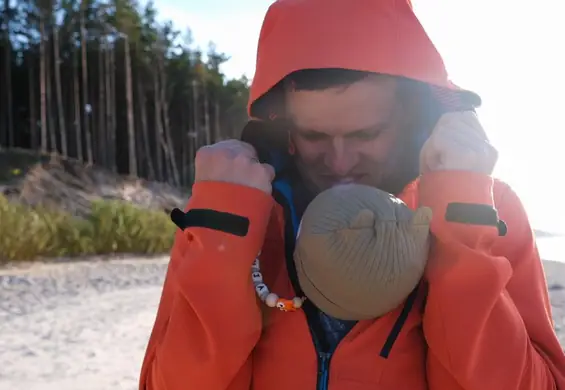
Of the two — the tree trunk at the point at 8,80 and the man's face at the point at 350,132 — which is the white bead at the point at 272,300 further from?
the tree trunk at the point at 8,80

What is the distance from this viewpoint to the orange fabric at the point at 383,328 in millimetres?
1150

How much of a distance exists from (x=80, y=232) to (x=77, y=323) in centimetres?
514

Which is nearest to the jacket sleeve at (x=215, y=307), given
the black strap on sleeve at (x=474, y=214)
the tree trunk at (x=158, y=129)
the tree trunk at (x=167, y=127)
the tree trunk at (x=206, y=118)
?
the black strap on sleeve at (x=474, y=214)

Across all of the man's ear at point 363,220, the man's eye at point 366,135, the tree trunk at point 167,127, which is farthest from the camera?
the tree trunk at point 167,127

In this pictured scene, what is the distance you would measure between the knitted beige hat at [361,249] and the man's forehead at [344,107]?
251mm

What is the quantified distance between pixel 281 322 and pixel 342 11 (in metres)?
0.71

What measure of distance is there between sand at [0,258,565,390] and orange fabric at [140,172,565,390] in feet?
7.69

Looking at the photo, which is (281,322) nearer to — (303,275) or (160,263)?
(303,275)

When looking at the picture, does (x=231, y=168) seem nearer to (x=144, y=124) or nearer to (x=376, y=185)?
(x=376, y=185)

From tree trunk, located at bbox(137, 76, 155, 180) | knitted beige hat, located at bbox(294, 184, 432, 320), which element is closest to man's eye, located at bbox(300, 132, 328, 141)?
knitted beige hat, located at bbox(294, 184, 432, 320)

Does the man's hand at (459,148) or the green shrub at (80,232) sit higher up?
the man's hand at (459,148)

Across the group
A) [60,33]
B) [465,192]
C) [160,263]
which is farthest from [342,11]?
[60,33]

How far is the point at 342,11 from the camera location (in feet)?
4.73

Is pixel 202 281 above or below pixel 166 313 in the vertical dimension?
above
